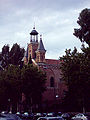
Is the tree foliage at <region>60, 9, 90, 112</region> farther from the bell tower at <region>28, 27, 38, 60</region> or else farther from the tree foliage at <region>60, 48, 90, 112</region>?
the bell tower at <region>28, 27, 38, 60</region>

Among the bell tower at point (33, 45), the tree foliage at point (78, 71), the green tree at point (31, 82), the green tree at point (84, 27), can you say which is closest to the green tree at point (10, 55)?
the bell tower at point (33, 45)

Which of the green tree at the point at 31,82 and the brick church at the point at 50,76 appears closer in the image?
the green tree at the point at 31,82

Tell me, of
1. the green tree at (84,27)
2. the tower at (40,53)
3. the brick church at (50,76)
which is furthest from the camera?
the tower at (40,53)

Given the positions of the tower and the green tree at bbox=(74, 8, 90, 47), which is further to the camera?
the tower

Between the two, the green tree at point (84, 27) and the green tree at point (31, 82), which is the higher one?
the green tree at point (84, 27)

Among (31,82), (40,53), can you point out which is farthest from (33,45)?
(31,82)

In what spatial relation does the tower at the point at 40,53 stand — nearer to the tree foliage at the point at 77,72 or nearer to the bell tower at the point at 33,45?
the bell tower at the point at 33,45

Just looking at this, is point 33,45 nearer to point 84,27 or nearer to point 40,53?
point 40,53

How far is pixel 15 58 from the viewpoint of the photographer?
73.4 m

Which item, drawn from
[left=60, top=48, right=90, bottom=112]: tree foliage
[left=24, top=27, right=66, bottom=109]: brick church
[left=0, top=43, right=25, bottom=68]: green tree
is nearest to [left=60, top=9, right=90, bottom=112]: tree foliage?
[left=60, top=48, right=90, bottom=112]: tree foliage

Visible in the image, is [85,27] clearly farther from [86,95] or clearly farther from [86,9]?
[86,95]

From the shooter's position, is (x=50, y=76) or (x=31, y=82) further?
(x=50, y=76)

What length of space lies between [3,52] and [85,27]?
3422 centimetres

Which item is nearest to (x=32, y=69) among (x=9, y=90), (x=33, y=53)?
(x=9, y=90)
